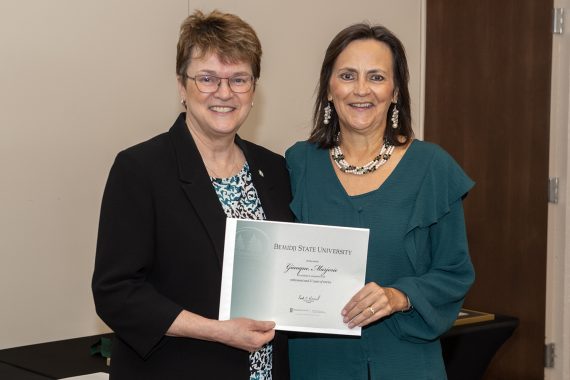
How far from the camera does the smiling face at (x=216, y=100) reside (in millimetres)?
1941

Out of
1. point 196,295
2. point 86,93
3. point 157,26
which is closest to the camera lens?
point 196,295

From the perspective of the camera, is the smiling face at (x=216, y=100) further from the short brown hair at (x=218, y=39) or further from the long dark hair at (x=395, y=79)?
the long dark hair at (x=395, y=79)

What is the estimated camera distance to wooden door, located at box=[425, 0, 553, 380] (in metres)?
4.25

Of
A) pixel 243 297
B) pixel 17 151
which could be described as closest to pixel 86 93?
pixel 17 151

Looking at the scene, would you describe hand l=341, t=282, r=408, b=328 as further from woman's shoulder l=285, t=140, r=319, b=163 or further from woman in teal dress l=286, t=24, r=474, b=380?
woman's shoulder l=285, t=140, r=319, b=163

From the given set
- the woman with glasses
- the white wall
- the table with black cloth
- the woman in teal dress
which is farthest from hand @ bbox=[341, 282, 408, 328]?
the white wall

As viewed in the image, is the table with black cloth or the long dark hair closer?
the long dark hair

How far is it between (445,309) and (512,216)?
2409 mm

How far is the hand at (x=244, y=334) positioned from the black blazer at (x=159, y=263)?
8cm

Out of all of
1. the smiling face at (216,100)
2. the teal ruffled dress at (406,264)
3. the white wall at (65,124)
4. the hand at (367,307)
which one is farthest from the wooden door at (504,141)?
the smiling face at (216,100)

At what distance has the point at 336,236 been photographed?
193cm

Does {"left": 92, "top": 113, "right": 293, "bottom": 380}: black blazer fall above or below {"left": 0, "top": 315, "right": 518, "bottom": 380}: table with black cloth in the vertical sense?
above

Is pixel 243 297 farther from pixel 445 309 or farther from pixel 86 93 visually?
pixel 86 93

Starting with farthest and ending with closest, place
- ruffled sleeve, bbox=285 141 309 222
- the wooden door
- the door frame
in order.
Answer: the wooden door → the door frame → ruffled sleeve, bbox=285 141 309 222
